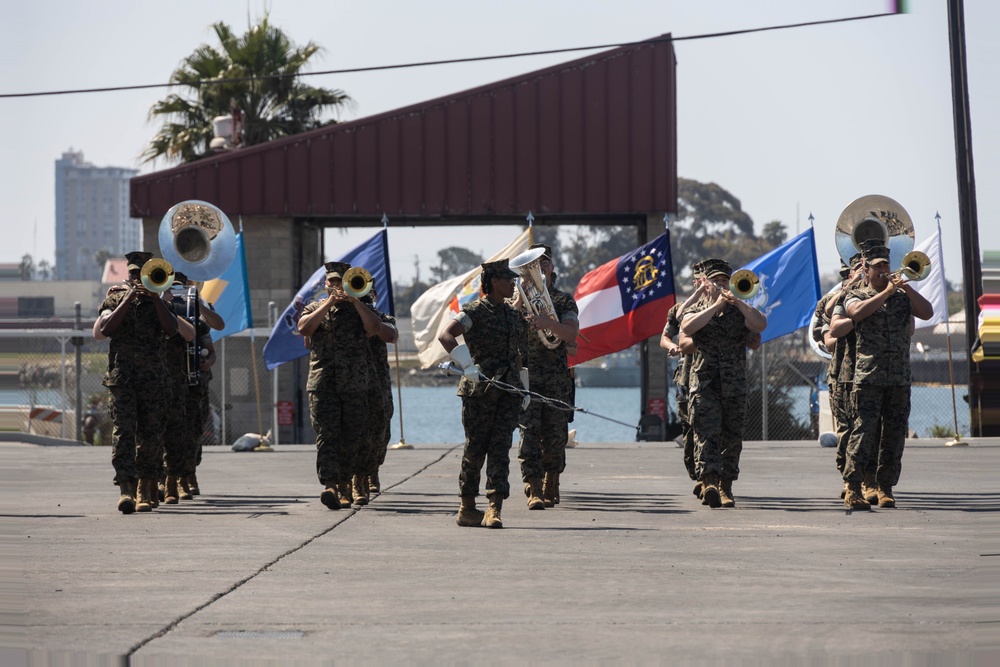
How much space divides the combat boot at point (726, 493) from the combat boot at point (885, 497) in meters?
1.23

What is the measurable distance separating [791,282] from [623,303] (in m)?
3.09

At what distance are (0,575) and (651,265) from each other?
1445 centimetres

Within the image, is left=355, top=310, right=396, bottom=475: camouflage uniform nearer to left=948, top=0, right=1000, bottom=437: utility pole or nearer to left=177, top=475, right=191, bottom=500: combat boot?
left=177, top=475, right=191, bottom=500: combat boot

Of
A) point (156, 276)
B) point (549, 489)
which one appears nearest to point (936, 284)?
point (549, 489)

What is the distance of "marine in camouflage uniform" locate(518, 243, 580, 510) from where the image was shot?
12.7m

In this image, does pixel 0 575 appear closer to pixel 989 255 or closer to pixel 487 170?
pixel 989 255

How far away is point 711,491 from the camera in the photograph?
12.6 m

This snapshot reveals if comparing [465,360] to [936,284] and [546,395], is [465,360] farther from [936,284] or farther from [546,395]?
[936,284]

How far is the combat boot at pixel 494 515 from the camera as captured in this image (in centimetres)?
1124

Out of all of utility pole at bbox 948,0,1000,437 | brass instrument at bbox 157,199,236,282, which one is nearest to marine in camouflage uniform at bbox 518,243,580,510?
brass instrument at bbox 157,199,236,282

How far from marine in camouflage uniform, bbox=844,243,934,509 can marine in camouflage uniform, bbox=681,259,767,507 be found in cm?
88

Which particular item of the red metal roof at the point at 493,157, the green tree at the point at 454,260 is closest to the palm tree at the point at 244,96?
the red metal roof at the point at 493,157

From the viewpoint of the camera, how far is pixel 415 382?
291 ft

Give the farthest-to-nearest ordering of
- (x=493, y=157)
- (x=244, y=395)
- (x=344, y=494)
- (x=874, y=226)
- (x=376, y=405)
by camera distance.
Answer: (x=493, y=157) → (x=244, y=395) → (x=874, y=226) → (x=376, y=405) → (x=344, y=494)
